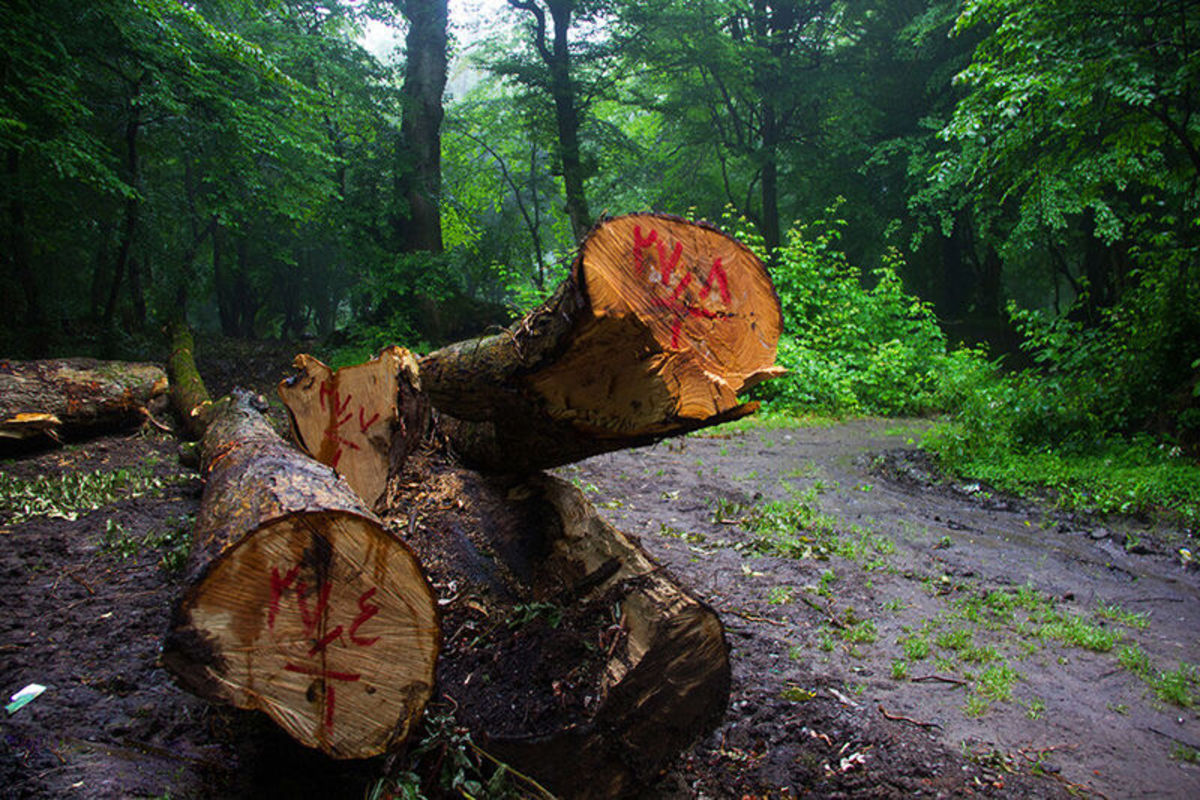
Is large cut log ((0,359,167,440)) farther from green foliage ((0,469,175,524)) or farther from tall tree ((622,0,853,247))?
tall tree ((622,0,853,247))

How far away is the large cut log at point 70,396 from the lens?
6145 millimetres

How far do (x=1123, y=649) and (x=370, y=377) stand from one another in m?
4.42

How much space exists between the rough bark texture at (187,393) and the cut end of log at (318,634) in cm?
526

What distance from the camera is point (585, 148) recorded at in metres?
17.9

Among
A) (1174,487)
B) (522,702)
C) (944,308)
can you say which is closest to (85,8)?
(522,702)

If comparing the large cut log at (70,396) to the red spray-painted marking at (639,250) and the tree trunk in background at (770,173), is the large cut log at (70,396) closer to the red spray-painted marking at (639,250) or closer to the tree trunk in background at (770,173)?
the red spray-painted marking at (639,250)

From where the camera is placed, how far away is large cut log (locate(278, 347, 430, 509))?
3.84 meters

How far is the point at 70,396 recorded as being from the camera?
6617 millimetres

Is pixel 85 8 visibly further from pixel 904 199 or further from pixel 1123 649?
pixel 904 199

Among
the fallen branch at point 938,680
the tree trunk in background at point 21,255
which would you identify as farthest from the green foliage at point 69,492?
the tree trunk in background at point 21,255

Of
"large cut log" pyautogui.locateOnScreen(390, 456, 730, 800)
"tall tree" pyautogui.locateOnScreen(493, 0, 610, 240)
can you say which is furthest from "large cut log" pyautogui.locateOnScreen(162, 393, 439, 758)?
"tall tree" pyautogui.locateOnScreen(493, 0, 610, 240)

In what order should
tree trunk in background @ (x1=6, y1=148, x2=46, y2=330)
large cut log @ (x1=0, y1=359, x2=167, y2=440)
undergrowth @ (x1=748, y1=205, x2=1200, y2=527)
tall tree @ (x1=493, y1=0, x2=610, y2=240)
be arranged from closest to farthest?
undergrowth @ (x1=748, y1=205, x2=1200, y2=527) → large cut log @ (x1=0, y1=359, x2=167, y2=440) → tree trunk in background @ (x1=6, y1=148, x2=46, y2=330) → tall tree @ (x1=493, y1=0, x2=610, y2=240)

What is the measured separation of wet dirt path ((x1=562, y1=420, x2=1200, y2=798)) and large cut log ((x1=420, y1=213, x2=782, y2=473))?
1.35m

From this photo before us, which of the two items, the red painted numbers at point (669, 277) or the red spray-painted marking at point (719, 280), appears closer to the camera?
the red painted numbers at point (669, 277)
